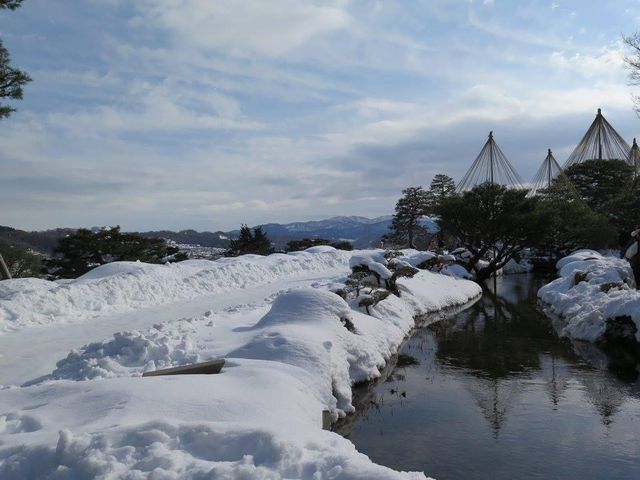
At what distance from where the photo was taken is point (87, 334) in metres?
10.6

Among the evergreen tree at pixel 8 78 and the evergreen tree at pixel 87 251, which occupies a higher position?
the evergreen tree at pixel 8 78

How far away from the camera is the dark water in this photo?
6023 millimetres

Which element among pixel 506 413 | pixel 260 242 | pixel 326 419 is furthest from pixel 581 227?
pixel 326 419

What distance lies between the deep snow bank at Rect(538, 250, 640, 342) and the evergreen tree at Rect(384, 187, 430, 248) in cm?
2754

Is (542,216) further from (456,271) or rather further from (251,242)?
(251,242)

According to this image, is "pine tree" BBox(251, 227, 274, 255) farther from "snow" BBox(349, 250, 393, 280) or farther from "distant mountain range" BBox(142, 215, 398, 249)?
"snow" BBox(349, 250, 393, 280)

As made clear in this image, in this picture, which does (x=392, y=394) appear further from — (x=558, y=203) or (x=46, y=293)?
(x=558, y=203)

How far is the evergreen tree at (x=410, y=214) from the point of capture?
50188mm

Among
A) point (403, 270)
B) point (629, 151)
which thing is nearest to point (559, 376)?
point (403, 270)

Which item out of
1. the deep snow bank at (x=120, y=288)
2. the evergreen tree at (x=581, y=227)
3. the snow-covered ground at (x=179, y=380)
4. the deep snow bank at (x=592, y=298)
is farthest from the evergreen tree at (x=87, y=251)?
the evergreen tree at (x=581, y=227)

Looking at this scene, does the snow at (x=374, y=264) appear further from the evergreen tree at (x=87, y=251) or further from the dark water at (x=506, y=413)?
the evergreen tree at (x=87, y=251)

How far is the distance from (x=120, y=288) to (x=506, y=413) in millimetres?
11467

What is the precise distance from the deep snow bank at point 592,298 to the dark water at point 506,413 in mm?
940

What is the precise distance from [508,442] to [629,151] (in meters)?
46.7
